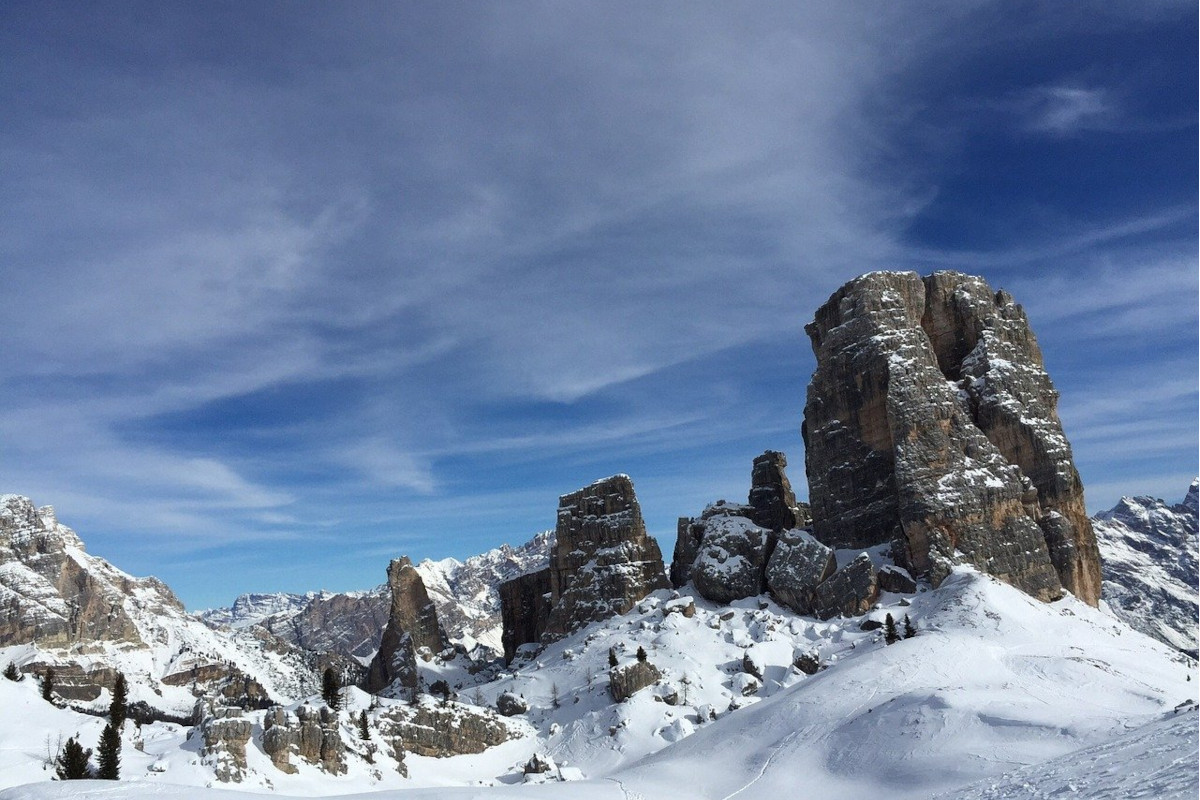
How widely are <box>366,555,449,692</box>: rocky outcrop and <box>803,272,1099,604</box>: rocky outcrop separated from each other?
72776 millimetres

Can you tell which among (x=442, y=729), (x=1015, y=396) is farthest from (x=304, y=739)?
(x=1015, y=396)

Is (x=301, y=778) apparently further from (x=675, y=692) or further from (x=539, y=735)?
(x=675, y=692)

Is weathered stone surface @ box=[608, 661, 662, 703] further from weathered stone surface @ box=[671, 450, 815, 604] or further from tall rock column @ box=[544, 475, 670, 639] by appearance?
weathered stone surface @ box=[671, 450, 815, 604]

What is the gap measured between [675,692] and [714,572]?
27.6m

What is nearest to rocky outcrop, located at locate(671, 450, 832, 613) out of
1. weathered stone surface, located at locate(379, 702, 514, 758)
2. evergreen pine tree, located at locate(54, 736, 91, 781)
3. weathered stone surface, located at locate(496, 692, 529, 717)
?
weathered stone surface, located at locate(496, 692, 529, 717)

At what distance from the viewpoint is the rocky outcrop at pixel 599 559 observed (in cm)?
12656

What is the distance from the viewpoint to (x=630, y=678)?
99938 millimetres

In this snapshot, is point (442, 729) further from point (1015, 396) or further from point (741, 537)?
point (1015, 396)

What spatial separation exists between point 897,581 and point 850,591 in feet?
21.6

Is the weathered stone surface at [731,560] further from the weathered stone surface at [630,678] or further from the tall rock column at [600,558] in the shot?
the weathered stone surface at [630,678]

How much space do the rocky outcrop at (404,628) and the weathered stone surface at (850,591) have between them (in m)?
73.0

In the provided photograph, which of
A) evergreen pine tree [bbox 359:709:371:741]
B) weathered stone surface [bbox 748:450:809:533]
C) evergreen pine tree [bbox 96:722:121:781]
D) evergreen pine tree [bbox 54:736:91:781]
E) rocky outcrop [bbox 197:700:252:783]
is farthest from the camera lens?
weathered stone surface [bbox 748:450:809:533]

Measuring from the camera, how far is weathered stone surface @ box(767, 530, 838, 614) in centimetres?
11269

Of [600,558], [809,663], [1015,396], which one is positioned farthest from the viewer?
[600,558]
